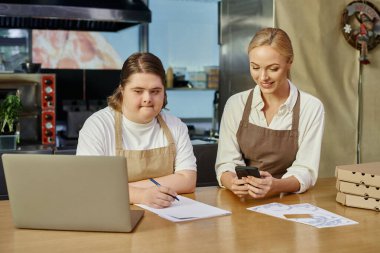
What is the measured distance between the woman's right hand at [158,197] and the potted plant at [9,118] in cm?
223

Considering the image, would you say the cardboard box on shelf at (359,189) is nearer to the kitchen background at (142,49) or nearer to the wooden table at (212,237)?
the wooden table at (212,237)

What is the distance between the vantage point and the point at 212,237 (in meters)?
1.75

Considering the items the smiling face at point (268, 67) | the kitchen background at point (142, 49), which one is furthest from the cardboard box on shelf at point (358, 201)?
the kitchen background at point (142, 49)

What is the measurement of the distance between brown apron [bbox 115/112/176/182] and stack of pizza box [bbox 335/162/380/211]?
2.36ft

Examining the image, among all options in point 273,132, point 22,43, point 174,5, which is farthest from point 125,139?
point 174,5

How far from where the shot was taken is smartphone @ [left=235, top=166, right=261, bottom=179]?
2221 millimetres

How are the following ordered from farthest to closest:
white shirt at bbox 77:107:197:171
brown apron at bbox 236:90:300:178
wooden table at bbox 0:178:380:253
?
brown apron at bbox 236:90:300:178, white shirt at bbox 77:107:197:171, wooden table at bbox 0:178:380:253

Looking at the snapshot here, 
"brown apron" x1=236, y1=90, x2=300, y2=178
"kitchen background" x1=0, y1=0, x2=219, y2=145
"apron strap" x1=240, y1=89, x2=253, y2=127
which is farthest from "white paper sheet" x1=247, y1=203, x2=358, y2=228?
"kitchen background" x1=0, y1=0, x2=219, y2=145

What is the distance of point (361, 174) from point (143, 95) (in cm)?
91

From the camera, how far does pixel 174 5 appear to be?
7230 mm

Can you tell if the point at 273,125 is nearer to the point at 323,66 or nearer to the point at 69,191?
the point at 69,191

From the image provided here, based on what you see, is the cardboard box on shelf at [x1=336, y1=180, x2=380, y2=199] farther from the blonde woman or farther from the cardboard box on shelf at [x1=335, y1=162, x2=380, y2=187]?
the blonde woman

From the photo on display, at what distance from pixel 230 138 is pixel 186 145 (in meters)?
0.24

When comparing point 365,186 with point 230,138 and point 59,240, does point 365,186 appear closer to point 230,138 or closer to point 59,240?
point 230,138
